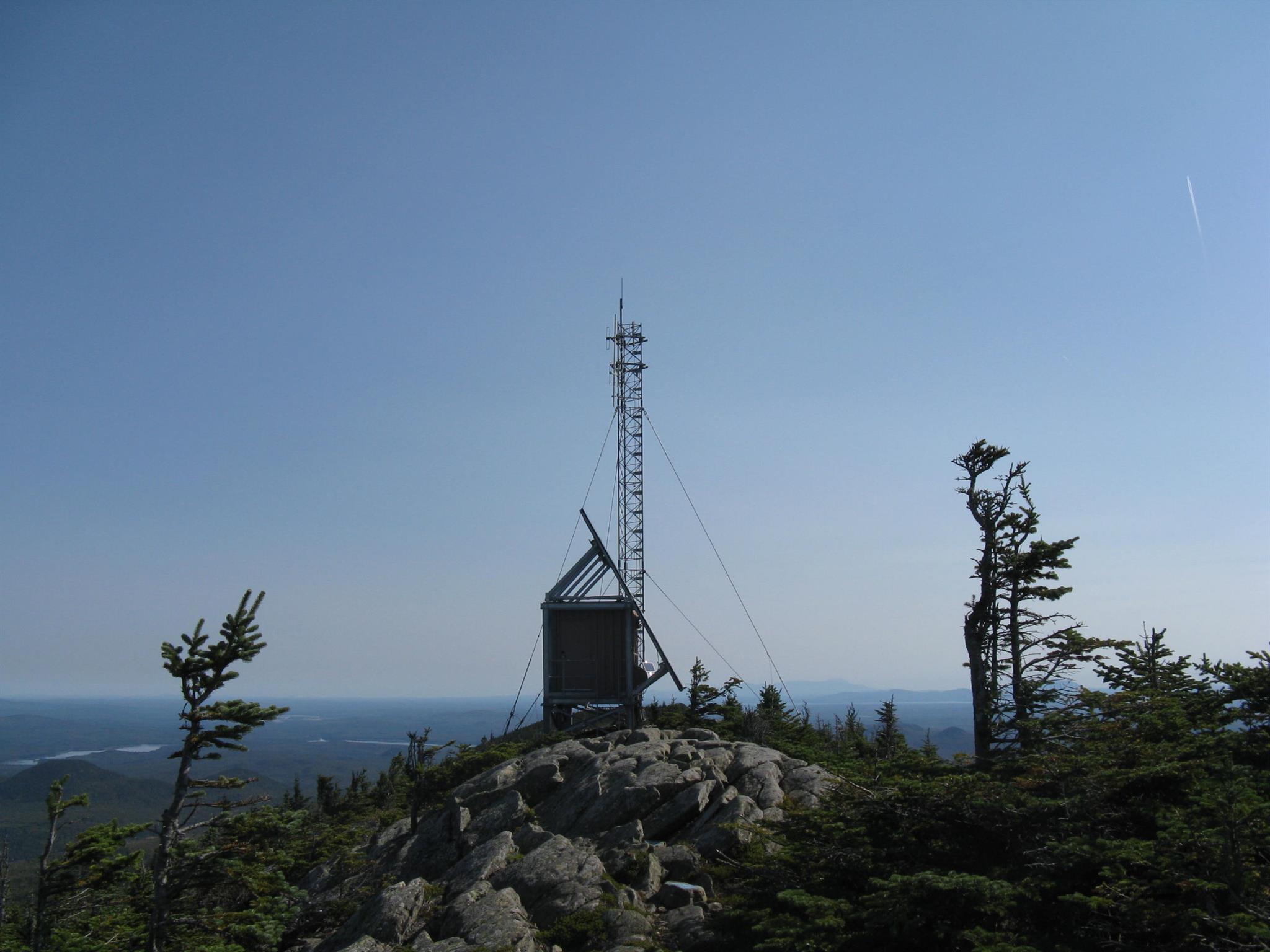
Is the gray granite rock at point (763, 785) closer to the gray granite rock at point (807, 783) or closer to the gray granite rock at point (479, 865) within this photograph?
the gray granite rock at point (807, 783)

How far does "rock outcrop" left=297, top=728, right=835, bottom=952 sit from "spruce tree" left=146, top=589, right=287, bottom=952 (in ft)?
14.4

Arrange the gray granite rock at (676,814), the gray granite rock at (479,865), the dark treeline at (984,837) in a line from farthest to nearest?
1. the gray granite rock at (676,814)
2. the gray granite rock at (479,865)
3. the dark treeline at (984,837)

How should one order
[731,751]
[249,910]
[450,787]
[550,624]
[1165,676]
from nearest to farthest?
[249,910], [1165,676], [731,751], [450,787], [550,624]

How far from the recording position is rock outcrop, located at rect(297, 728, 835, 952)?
18547 mm

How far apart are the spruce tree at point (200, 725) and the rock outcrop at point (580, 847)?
4.37 m

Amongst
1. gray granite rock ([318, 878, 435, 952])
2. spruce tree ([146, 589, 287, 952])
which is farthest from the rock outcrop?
spruce tree ([146, 589, 287, 952])

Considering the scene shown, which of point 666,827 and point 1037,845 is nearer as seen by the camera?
point 1037,845

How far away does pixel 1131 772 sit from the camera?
44.0 ft

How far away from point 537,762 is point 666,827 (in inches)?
284

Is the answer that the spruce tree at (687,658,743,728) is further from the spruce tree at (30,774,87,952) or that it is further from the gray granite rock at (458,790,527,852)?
the spruce tree at (30,774,87,952)

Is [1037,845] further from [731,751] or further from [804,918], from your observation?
[731,751]

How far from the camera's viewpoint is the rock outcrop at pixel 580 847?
18547 millimetres

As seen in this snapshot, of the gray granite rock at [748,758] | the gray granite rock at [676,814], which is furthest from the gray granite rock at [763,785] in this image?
the gray granite rock at [676,814]

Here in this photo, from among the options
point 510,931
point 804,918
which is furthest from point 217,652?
point 804,918
